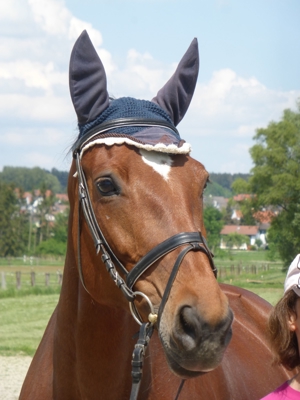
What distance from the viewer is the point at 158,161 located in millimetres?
2826

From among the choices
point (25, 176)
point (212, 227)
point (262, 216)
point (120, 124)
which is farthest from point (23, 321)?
point (25, 176)

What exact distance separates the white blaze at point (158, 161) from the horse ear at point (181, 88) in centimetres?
63

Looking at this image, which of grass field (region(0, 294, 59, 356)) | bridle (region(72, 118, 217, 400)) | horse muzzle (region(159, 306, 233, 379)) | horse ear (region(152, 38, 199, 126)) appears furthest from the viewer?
grass field (region(0, 294, 59, 356))

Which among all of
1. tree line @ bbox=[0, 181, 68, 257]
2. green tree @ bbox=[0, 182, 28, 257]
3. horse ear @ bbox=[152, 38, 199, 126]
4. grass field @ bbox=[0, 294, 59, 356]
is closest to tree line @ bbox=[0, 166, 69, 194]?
tree line @ bbox=[0, 181, 68, 257]

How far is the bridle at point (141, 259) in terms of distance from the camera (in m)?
2.58

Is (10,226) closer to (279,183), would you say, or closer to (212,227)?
(212,227)

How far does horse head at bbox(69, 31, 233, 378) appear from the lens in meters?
2.43

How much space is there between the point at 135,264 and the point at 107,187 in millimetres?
387

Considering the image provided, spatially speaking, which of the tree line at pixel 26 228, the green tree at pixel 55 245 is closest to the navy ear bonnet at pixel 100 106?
the green tree at pixel 55 245

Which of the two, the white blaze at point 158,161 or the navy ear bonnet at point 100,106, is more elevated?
the navy ear bonnet at point 100,106

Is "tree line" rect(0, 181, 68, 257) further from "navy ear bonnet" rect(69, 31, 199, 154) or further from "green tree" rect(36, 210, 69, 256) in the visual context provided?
"navy ear bonnet" rect(69, 31, 199, 154)

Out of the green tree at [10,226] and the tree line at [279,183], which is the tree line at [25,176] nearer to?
the green tree at [10,226]

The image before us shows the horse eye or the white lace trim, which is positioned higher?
the white lace trim

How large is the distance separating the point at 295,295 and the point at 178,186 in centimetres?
69
